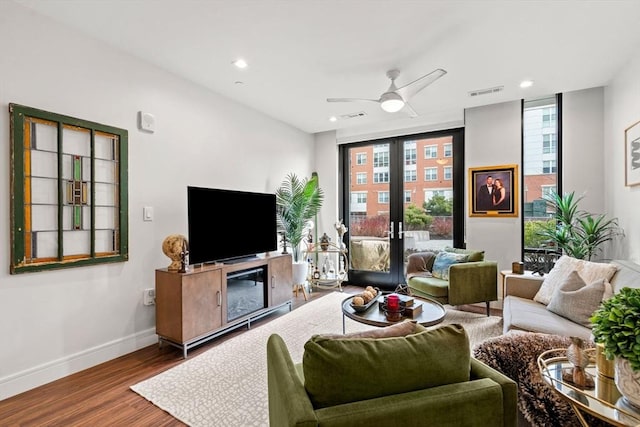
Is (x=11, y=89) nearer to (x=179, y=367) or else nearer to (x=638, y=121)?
(x=179, y=367)

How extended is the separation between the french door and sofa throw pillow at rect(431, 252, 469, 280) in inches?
28.4

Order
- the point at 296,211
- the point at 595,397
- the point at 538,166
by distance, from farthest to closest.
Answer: the point at 296,211
the point at 538,166
the point at 595,397

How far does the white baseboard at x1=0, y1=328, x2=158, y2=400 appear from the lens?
210 cm

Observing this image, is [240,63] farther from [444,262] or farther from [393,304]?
[444,262]

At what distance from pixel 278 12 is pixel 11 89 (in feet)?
6.41

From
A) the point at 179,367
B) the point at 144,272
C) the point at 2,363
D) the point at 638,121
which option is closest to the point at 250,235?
the point at 144,272

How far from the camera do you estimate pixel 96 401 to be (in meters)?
2.04

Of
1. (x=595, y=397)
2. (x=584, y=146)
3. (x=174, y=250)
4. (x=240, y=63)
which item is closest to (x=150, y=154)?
(x=174, y=250)

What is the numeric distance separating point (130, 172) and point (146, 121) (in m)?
0.52

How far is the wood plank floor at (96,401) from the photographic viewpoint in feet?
6.05

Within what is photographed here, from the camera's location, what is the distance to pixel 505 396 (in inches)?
41.5

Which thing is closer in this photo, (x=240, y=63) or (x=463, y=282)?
(x=240, y=63)

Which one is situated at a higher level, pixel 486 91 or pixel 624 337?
pixel 486 91

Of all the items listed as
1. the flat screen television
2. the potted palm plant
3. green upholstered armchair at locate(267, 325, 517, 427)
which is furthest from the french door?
green upholstered armchair at locate(267, 325, 517, 427)
